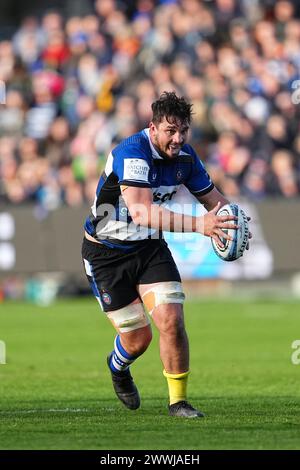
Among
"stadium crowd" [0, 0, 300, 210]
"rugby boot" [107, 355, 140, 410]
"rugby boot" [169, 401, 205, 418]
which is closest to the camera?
"rugby boot" [169, 401, 205, 418]

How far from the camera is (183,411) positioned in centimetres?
891

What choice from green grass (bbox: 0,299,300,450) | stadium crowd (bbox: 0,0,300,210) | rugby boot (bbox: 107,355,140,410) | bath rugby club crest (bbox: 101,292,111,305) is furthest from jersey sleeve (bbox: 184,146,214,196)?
stadium crowd (bbox: 0,0,300,210)

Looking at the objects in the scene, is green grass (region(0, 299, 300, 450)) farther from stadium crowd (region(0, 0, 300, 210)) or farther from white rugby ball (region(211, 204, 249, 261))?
stadium crowd (region(0, 0, 300, 210))

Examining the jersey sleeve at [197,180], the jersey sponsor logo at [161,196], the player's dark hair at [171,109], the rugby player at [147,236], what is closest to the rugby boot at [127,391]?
the rugby player at [147,236]

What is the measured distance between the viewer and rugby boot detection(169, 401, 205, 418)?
885 centimetres

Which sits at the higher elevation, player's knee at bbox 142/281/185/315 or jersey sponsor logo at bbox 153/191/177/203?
jersey sponsor logo at bbox 153/191/177/203

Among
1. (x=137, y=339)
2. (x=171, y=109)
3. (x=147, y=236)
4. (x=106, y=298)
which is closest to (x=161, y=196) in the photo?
(x=147, y=236)

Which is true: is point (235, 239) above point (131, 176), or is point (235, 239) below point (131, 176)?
below

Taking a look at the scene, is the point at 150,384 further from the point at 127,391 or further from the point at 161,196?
the point at 161,196

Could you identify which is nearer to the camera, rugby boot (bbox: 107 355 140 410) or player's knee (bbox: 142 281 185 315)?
player's knee (bbox: 142 281 185 315)

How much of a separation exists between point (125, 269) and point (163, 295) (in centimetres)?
50

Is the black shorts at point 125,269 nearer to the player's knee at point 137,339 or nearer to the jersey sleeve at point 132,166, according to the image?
the player's knee at point 137,339
